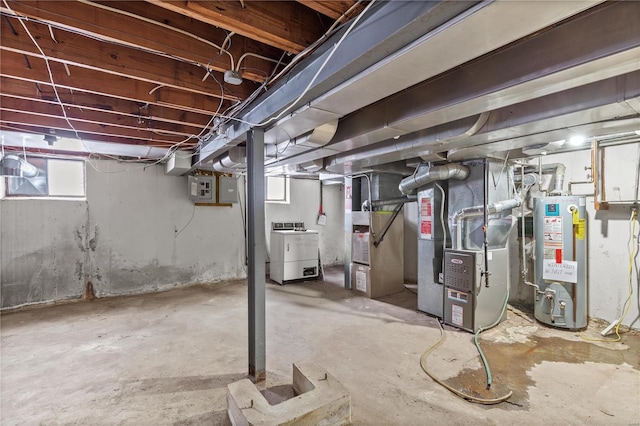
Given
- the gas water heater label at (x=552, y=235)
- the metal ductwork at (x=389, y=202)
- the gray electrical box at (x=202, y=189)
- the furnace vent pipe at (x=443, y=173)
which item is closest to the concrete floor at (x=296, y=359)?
the gas water heater label at (x=552, y=235)

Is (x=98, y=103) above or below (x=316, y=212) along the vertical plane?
above

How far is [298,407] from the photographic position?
162cm

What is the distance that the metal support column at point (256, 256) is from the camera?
2.15m

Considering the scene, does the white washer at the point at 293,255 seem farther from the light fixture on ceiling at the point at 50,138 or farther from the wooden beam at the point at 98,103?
the light fixture on ceiling at the point at 50,138

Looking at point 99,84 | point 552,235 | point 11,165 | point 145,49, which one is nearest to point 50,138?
point 11,165

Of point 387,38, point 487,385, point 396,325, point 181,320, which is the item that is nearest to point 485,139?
point 387,38

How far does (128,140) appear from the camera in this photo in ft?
11.3

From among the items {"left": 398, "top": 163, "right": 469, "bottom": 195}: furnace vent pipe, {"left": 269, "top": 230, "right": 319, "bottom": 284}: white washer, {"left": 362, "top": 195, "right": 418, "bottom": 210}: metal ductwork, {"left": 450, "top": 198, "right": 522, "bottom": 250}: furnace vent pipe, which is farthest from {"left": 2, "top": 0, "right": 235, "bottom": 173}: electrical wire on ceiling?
{"left": 450, "top": 198, "right": 522, "bottom": 250}: furnace vent pipe

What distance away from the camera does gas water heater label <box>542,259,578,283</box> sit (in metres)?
2.93

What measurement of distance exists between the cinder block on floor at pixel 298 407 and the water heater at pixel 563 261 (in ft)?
8.61

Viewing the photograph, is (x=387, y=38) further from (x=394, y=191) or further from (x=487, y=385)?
(x=394, y=191)

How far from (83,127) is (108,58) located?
160 centimetres

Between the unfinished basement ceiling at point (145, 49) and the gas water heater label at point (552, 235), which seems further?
the gas water heater label at point (552, 235)

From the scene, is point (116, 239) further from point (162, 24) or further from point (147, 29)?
point (162, 24)
